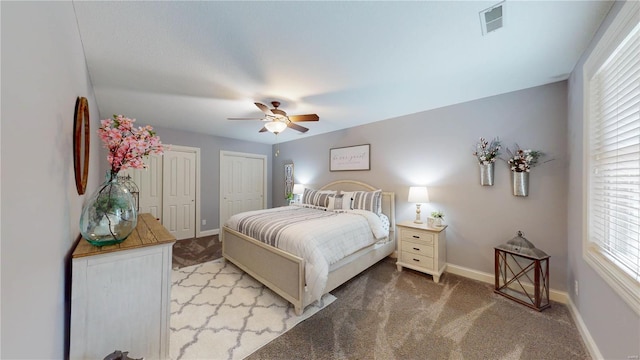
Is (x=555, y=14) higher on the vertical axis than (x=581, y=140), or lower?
higher

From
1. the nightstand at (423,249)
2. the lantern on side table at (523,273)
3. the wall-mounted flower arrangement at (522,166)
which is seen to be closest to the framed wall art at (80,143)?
the nightstand at (423,249)

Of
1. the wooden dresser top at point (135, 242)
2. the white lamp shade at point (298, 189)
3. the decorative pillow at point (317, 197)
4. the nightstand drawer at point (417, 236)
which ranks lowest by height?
the nightstand drawer at point (417, 236)

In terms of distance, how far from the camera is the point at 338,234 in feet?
8.02

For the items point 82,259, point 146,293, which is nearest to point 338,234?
point 146,293

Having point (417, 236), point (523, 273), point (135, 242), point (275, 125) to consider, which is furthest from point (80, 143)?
point (523, 273)

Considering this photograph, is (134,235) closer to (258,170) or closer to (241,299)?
(241,299)

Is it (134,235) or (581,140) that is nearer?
(134,235)

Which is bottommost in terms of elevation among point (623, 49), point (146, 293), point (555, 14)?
point (146, 293)

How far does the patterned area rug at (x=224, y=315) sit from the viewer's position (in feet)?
5.47

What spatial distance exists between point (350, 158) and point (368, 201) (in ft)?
3.44

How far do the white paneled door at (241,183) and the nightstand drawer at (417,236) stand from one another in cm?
382

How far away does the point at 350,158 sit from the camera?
13.6 ft

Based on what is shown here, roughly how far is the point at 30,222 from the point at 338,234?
6.95ft

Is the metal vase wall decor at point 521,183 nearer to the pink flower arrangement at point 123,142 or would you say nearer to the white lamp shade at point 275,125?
the white lamp shade at point 275,125
